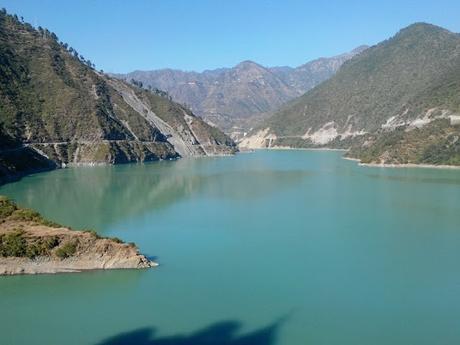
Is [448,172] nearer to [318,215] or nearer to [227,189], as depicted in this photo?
[227,189]

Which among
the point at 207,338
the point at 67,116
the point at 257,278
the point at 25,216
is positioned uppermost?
the point at 67,116

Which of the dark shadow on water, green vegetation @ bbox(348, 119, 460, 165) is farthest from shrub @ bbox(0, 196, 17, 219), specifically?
green vegetation @ bbox(348, 119, 460, 165)

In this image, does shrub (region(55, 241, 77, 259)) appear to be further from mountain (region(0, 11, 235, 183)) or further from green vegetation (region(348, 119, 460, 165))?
green vegetation (region(348, 119, 460, 165))

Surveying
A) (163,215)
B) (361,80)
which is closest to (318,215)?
(163,215)

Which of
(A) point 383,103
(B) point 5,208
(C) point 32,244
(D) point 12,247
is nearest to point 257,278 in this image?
(C) point 32,244

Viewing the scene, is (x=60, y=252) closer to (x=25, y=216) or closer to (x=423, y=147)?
(x=25, y=216)

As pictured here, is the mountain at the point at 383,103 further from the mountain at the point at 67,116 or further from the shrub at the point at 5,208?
the shrub at the point at 5,208
